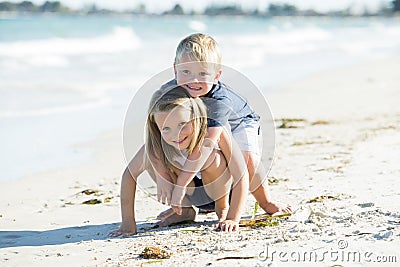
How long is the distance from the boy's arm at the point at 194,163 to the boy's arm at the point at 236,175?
101mm

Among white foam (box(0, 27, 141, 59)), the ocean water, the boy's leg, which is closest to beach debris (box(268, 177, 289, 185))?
the boy's leg

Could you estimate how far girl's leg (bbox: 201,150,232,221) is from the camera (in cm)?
350

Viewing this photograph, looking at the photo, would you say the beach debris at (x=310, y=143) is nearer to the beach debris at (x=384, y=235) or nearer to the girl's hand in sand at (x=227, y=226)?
the girl's hand in sand at (x=227, y=226)

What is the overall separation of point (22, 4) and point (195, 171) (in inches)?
1600

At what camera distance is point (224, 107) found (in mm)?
3445

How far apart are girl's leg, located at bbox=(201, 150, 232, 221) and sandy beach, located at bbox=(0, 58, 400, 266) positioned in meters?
0.14

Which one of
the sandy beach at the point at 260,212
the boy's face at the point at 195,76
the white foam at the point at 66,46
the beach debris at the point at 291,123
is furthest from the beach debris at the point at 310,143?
the white foam at the point at 66,46

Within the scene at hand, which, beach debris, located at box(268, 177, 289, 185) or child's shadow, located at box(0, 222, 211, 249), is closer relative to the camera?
child's shadow, located at box(0, 222, 211, 249)

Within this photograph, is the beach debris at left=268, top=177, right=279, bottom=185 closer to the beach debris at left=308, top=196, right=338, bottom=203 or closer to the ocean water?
the beach debris at left=308, top=196, right=338, bottom=203

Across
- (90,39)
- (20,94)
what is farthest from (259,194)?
(90,39)

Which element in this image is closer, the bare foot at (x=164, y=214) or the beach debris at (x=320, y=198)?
the bare foot at (x=164, y=214)

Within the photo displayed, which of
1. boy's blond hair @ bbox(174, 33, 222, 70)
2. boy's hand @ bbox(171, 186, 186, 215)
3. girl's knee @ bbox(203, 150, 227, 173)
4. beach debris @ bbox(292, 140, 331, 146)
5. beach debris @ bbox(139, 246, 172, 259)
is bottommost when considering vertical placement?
beach debris @ bbox(139, 246, 172, 259)

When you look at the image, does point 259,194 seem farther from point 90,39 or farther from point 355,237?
point 90,39

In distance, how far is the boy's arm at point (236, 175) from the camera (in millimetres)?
3504
